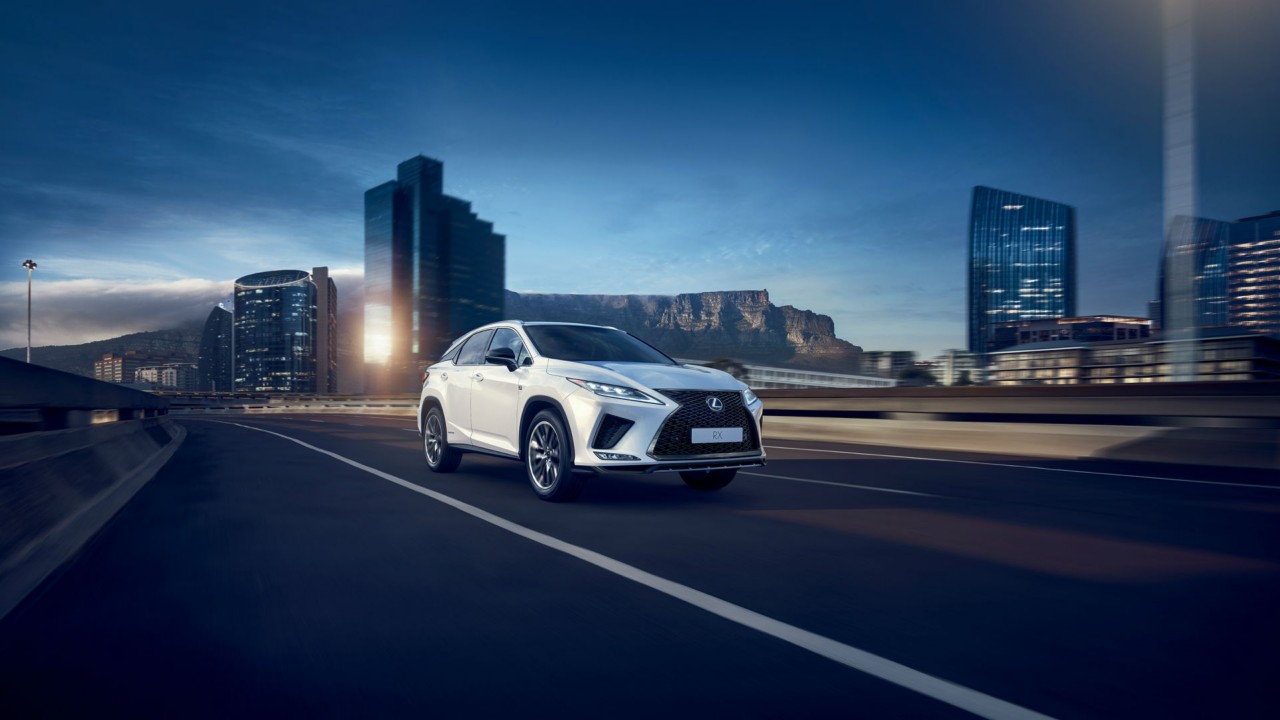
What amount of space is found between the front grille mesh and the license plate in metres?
0.03

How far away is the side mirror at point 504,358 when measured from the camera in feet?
27.3

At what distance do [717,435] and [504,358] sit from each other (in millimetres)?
2353

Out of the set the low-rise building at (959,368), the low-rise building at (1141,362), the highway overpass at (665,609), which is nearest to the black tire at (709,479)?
the highway overpass at (665,609)

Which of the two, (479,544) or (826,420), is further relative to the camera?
(826,420)

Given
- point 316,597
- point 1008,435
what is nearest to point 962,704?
point 316,597

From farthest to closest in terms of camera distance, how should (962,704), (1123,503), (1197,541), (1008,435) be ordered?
(1008,435)
(1123,503)
(1197,541)
(962,704)

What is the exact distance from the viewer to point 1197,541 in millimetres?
5648

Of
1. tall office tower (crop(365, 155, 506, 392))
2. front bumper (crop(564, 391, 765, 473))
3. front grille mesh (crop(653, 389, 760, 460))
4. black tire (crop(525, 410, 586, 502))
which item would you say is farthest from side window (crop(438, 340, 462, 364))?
tall office tower (crop(365, 155, 506, 392))

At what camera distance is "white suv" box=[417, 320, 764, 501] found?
7.12 metres

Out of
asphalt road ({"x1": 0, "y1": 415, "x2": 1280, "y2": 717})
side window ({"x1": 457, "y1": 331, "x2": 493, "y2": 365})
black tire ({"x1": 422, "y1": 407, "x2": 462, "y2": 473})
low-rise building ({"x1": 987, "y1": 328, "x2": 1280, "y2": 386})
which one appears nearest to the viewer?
asphalt road ({"x1": 0, "y1": 415, "x2": 1280, "y2": 717})

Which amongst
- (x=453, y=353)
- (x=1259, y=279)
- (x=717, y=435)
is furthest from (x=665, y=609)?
(x=1259, y=279)

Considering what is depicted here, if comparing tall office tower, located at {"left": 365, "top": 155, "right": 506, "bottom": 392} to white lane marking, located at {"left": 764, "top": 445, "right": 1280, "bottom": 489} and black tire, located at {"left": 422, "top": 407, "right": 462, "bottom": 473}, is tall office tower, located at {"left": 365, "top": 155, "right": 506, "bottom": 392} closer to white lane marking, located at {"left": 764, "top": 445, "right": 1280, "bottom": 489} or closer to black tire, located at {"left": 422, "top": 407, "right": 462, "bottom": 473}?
white lane marking, located at {"left": 764, "top": 445, "right": 1280, "bottom": 489}

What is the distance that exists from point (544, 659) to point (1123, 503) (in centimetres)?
626

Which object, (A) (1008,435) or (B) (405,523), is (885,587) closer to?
(B) (405,523)
